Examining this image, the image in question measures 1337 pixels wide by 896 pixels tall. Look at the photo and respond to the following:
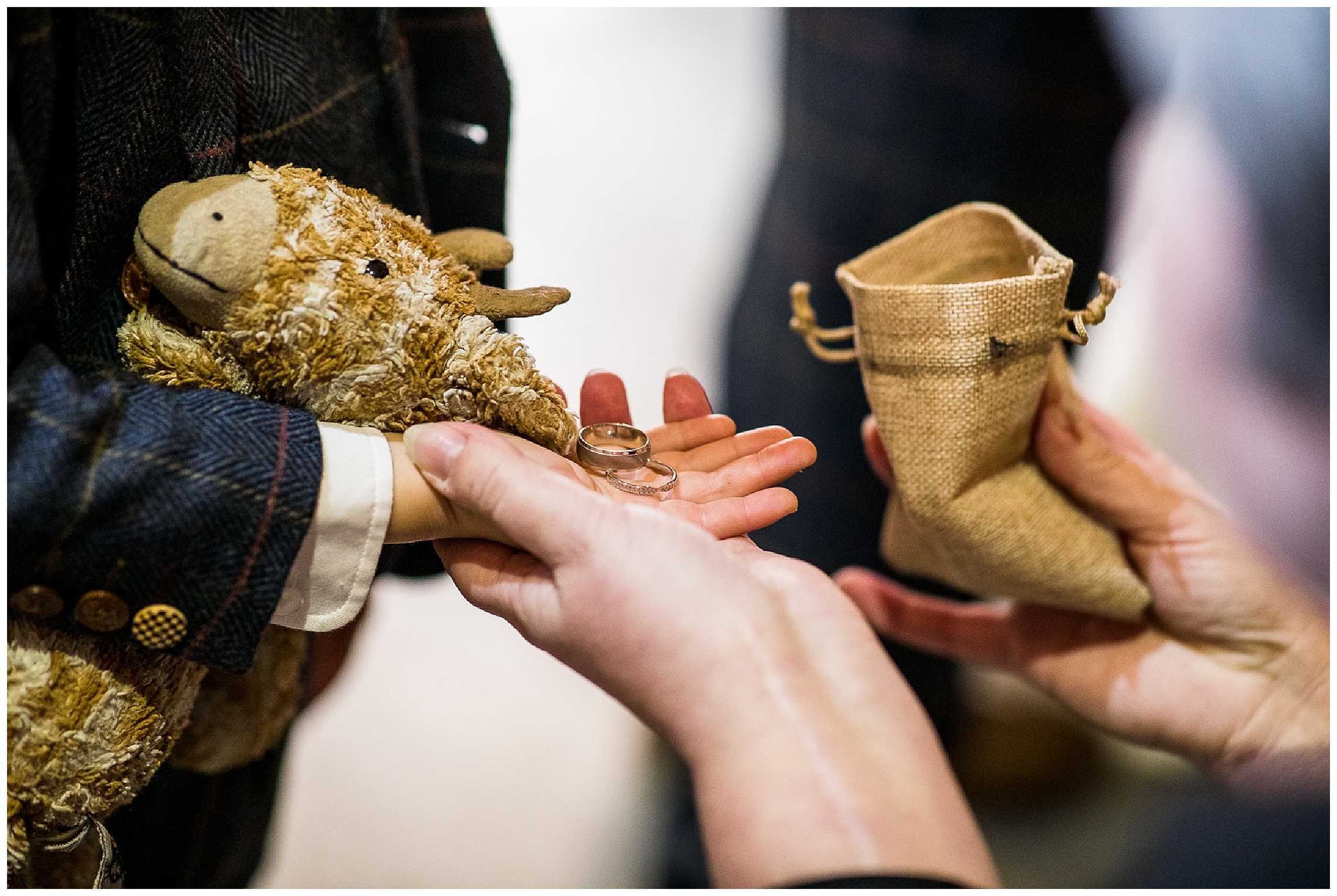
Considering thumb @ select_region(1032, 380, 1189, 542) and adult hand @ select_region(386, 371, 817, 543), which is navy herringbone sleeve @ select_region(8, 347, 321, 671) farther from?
thumb @ select_region(1032, 380, 1189, 542)

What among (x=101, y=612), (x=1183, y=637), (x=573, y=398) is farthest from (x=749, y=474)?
(x=1183, y=637)

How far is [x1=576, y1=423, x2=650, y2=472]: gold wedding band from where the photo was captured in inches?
20.8

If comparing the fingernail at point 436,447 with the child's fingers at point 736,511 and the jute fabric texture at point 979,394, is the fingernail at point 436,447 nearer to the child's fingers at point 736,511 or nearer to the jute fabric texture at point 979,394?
the child's fingers at point 736,511

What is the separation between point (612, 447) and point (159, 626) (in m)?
0.28

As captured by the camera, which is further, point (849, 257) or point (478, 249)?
point (849, 257)

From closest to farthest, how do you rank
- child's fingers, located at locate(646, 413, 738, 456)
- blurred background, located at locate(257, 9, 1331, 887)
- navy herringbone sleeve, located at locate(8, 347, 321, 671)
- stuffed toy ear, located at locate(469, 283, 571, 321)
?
navy herringbone sleeve, located at locate(8, 347, 321, 671) → stuffed toy ear, located at locate(469, 283, 571, 321) → child's fingers, located at locate(646, 413, 738, 456) → blurred background, located at locate(257, 9, 1331, 887)

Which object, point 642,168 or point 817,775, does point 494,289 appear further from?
point 642,168

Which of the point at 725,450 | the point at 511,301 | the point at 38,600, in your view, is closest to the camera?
the point at 38,600

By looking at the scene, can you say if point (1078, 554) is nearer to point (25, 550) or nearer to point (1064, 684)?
point (1064, 684)

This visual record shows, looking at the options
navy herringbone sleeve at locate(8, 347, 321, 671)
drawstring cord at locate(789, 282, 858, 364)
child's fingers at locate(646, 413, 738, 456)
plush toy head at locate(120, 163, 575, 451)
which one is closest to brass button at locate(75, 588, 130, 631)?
navy herringbone sleeve at locate(8, 347, 321, 671)

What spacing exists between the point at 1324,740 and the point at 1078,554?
32 cm

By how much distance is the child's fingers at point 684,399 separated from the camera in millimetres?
622

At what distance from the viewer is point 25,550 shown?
1.23 feet

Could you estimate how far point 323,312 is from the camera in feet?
1.37
